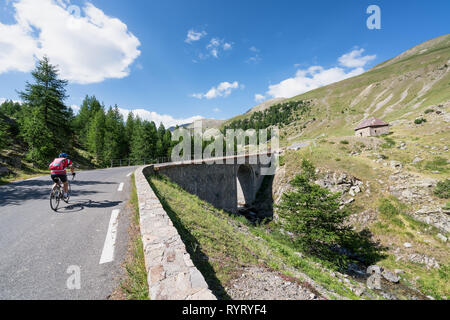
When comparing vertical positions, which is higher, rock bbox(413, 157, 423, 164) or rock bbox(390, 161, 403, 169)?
rock bbox(413, 157, 423, 164)

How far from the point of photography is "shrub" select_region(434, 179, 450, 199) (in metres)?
15.8

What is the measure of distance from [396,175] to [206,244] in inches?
994

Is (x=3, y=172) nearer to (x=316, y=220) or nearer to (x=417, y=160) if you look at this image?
(x=316, y=220)

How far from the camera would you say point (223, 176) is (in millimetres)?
28219

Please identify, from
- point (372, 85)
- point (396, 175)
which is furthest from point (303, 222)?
point (372, 85)

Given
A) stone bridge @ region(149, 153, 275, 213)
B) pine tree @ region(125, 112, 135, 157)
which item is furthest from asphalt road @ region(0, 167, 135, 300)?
pine tree @ region(125, 112, 135, 157)

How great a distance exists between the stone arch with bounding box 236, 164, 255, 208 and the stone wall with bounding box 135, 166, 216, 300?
30.8 metres

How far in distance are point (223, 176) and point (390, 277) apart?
20.6 metres

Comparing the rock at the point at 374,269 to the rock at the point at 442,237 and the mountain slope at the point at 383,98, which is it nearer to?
the rock at the point at 442,237

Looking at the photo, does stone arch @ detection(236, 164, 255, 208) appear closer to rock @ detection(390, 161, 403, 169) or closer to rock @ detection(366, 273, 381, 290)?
rock @ detection(390, 161, 403, 169)

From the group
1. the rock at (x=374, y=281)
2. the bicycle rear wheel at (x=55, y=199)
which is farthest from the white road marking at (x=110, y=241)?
the rock at (x=374, y=281)

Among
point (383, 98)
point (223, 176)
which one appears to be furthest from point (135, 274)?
point (383, 98)
